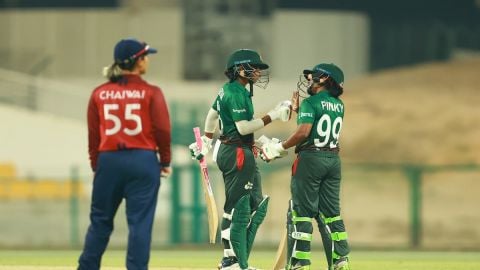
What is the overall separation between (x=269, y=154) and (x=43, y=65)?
27.4 meters

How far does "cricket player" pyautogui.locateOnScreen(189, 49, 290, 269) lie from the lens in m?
15.2

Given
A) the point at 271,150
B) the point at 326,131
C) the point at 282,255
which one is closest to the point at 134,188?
the point at 271,150

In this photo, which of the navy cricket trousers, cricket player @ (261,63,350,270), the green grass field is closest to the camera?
the navy cricket trousers

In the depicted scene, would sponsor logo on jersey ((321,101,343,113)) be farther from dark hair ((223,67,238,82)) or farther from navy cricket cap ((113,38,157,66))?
navy cricket cap ((113,38,157,66))

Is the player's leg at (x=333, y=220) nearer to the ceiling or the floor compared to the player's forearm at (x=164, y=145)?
nearer to the floor

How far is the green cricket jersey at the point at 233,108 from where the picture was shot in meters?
15.2

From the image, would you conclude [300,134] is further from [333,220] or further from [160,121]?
[160,121]

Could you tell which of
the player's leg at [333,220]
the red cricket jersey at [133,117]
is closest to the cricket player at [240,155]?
the player's leg at [333,220]

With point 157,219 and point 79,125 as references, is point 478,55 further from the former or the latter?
point 157,219

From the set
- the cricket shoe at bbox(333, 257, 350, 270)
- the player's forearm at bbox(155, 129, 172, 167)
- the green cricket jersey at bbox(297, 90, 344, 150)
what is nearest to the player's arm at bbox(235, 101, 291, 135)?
the green cricket jersey at bbox(297, 90, 344, 150)

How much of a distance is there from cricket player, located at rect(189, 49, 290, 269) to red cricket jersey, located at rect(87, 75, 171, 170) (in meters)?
2.48

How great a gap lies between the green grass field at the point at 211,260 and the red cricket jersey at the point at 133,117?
4.86 metres

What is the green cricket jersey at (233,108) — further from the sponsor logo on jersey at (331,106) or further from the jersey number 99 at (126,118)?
the jersey number 99 at (126,118)

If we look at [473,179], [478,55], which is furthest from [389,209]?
[478,55]
